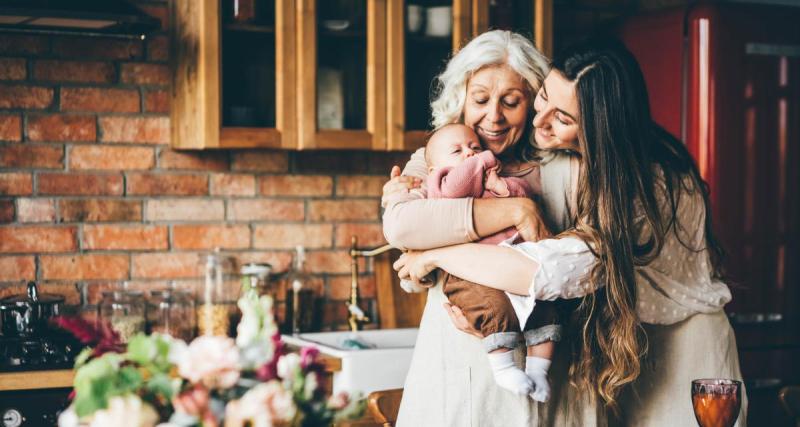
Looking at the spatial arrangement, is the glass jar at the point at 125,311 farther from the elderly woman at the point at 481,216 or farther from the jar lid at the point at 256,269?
the elderly woman at the point at 481,216

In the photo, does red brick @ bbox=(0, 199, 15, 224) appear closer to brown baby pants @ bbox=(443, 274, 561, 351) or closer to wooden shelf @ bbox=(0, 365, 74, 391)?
wooden shelf @ bbox=(0, 365, 74, 391)

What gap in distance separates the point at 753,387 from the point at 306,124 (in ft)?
5.36

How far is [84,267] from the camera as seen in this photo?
301 cm

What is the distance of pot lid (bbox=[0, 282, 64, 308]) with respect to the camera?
8.72ft

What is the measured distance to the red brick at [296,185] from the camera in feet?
10.6

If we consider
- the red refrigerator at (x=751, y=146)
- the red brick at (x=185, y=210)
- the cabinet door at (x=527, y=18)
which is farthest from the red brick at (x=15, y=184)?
the red refrigerator at (x=751, y=146)

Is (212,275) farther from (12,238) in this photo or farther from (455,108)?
(455,108)

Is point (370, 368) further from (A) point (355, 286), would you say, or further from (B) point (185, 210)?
(B) point (185, 210)

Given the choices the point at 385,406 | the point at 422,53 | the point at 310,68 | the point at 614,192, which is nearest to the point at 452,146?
the point at 614,192

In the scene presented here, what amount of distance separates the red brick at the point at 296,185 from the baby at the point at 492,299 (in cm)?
135

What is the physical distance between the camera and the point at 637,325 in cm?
187

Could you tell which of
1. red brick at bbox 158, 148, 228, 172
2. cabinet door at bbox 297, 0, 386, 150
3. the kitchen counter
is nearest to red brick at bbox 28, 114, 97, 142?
red brick at bbox 158, 148, 228, 172

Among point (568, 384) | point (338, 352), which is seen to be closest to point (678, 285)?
point (568, 384)

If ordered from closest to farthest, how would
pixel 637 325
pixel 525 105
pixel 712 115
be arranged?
pixel 637 325 < pixel 525 105 < pixel 712 115
